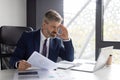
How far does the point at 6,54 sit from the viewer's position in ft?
7.09

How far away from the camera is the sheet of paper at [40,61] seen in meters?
1.47

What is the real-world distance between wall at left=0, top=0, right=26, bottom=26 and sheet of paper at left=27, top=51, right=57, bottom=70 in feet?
5.06

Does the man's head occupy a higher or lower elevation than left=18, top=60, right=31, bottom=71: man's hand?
higher

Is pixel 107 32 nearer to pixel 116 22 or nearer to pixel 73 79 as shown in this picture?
pixel 116 22

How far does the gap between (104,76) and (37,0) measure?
81.9 inches

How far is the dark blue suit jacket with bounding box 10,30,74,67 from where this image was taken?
1.83 meters

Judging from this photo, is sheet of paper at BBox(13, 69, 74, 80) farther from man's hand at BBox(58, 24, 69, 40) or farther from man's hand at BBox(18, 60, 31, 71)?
man's hand at BBox(58, 24, 69, 40)

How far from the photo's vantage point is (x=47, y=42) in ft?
6.27

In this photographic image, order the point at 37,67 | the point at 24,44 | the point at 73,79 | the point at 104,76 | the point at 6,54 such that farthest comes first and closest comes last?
the point at 6,54 < the point at 24,44 < the point at 37,67 < the point at 104,76 < the point at 73,79

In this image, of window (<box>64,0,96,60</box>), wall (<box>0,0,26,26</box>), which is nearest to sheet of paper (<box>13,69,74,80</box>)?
wall (<box>0,0,26,26</box>)

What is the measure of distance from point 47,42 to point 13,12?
4.78ft

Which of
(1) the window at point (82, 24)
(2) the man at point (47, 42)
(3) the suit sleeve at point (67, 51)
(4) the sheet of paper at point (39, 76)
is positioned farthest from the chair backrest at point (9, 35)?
(1) the window at point (82, 24)

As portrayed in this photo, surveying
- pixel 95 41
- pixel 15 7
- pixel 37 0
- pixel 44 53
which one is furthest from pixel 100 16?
pixel 44 53

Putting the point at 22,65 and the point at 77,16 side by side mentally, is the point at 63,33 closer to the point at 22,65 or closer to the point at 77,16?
the point at 22,65
